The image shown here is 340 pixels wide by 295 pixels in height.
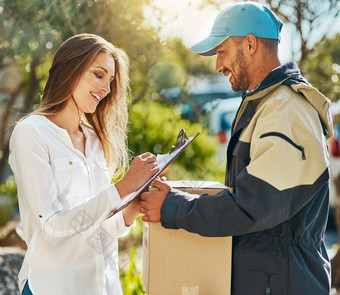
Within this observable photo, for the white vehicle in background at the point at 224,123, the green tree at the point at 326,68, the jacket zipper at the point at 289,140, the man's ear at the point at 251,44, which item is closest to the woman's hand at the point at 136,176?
the jacket zipper at the point at 289,140

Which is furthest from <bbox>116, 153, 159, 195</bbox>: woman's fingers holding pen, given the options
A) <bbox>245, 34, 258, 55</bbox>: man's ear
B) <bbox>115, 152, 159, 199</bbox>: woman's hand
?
<bbox>245, 34, 258, 55</bbox>: man's ear

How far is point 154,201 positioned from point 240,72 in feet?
2.26

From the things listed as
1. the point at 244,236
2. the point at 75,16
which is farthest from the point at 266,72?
the point at 75,16

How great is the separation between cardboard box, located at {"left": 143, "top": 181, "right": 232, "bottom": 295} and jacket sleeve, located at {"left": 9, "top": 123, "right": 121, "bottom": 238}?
0.71ft

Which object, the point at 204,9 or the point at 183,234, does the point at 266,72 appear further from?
the point at 204,9

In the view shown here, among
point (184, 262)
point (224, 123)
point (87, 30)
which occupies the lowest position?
point (224, 123)

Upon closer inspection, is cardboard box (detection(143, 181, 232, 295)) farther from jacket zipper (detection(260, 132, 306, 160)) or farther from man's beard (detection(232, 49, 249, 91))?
man's beard (detection(232, 49, 249, 91))

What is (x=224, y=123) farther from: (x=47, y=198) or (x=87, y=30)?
(x=47, y=198)

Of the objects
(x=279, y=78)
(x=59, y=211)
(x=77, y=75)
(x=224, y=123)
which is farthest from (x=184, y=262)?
(x=224, y=123)

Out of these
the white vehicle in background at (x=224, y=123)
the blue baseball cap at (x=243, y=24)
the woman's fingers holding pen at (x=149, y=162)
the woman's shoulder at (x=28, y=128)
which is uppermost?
the blue baseball cap at (x=243, y=24)

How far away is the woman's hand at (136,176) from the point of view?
2111 millimetres

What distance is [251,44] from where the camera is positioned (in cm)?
222

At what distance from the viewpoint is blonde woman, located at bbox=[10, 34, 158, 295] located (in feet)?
6.72

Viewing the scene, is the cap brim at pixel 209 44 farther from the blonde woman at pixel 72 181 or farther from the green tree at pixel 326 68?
the green tree at pixel 326 68
